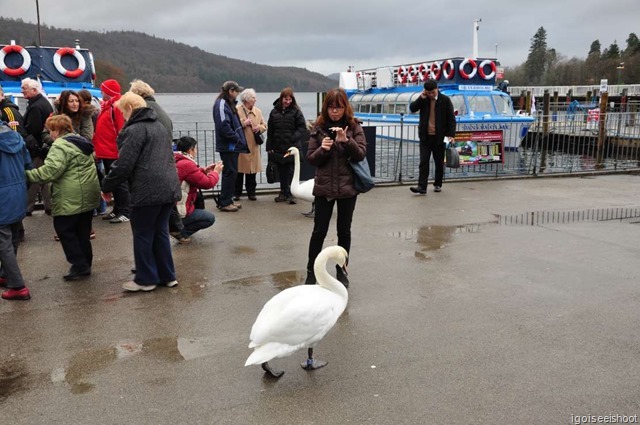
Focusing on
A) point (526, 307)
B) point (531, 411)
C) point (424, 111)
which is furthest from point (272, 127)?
point (531, 411)

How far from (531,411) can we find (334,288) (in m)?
1.52

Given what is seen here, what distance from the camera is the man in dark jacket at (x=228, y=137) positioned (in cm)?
908

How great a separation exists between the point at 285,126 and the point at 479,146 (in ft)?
21.6

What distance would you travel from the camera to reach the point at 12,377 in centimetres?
388

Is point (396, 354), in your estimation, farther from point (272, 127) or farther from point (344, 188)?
point (272, 127)

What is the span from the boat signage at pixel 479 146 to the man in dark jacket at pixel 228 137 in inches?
264

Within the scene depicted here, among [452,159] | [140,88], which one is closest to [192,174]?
[140,88]

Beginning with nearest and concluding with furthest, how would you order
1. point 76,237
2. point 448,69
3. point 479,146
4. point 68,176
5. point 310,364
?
point 310,364 < point 68,176 < point 76,237 < point 479,146 < point 448,69

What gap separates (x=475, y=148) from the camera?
14273 millimetres

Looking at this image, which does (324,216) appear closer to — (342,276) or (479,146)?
(342,276)

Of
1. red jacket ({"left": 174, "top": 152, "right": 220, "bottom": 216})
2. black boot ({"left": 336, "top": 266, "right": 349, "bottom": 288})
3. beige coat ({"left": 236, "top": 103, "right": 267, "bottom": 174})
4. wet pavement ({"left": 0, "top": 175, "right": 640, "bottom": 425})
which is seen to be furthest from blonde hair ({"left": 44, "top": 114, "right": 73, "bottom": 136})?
beige coat ({"left": 236, "top": 103, "right": 267, "bottom": 174})

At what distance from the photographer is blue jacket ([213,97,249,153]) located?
9.06m

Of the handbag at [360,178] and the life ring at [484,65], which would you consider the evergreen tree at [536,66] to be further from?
the handbag at [360,178]

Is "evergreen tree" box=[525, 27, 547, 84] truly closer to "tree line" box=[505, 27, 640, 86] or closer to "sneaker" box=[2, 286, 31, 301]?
"tree line" box=[505, 27, 640, 86]
